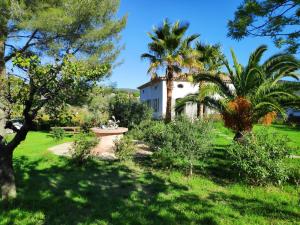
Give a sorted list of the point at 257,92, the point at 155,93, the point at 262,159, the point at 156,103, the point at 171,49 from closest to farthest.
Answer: the point at 262,159, the point at 257,92, the point at 171,49, the point at 156,103, the point at 155,93

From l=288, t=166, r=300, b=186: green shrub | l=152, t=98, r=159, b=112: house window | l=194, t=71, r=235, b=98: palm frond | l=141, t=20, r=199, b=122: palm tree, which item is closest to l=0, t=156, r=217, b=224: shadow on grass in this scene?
l=288, t=166, r=300, b=186: green shrub

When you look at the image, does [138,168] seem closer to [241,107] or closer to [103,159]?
[103,159]

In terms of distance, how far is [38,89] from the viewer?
6.18 meters

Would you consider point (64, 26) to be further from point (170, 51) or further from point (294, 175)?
point (294, 175)

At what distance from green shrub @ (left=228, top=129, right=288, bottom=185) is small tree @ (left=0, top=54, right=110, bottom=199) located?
4.70 m

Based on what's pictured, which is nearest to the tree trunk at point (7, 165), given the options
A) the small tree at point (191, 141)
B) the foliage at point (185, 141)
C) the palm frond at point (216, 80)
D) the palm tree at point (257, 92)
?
the foliage at point (185, 141)

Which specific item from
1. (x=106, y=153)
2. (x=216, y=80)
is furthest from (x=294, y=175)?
(x=106, y=153)

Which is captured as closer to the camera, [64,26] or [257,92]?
[257,92]

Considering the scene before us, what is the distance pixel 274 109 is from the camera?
38.7ft

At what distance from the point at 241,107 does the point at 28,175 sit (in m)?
8.27

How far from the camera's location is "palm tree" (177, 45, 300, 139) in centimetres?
1169

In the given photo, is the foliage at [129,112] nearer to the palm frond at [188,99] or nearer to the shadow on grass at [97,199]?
the palm frond at [188,99]

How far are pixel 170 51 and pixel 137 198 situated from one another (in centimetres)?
1405

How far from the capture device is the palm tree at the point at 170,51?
1919 cm
